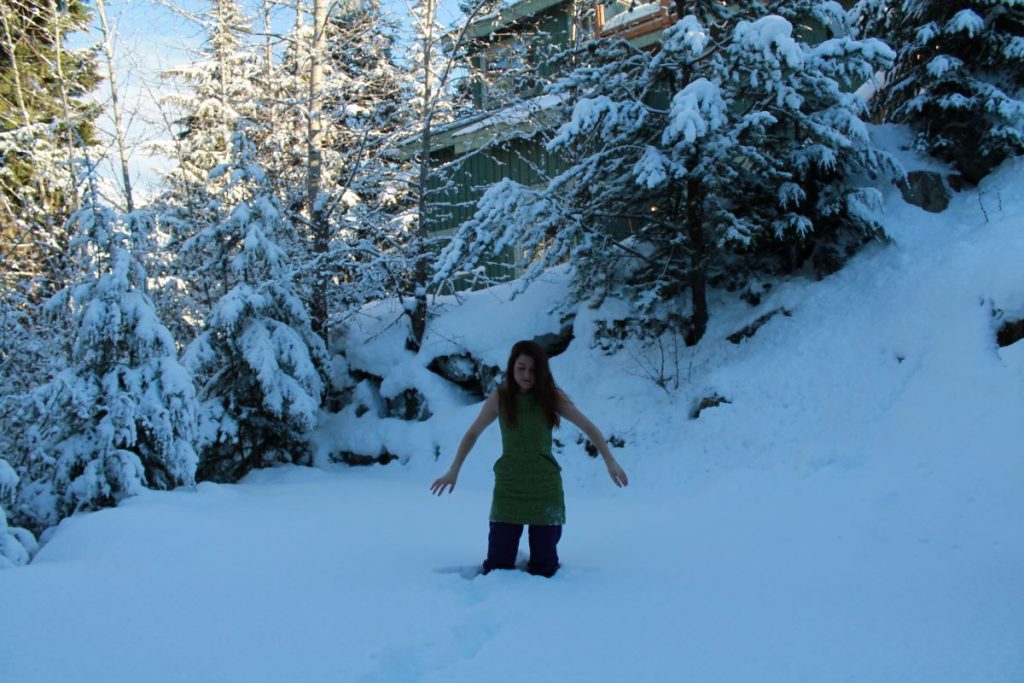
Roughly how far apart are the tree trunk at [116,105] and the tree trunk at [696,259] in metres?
8.22

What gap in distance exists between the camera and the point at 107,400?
287 inches

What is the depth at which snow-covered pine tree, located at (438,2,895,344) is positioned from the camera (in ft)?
24.1

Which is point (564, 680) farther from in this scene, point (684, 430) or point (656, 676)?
point (684, 430)

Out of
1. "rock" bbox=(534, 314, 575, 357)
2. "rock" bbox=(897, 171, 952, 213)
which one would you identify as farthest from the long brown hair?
"rock" bbox=(897, 171, 952, 213)

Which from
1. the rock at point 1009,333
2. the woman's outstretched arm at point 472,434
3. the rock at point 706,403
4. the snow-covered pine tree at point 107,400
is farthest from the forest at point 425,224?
the woman's outstretched arm at point 472,434

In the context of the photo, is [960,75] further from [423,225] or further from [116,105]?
[116,105]

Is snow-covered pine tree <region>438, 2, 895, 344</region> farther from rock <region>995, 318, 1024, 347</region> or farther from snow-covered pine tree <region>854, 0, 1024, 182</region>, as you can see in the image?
rock <region>995, 318, 1024, 347</region>

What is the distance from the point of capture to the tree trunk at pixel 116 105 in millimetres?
10938


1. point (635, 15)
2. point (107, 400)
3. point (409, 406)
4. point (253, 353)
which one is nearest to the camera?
point (107, 400)

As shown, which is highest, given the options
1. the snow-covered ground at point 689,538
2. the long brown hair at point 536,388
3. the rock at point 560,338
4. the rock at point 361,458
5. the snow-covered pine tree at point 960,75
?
the snow-covered pine tree at point 960,75

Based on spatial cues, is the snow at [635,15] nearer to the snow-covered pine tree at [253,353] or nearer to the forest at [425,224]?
the forest at [425,224]

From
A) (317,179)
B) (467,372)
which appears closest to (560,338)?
(467,372)

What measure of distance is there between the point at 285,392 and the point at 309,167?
450cm

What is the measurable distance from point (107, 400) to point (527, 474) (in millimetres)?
5381
